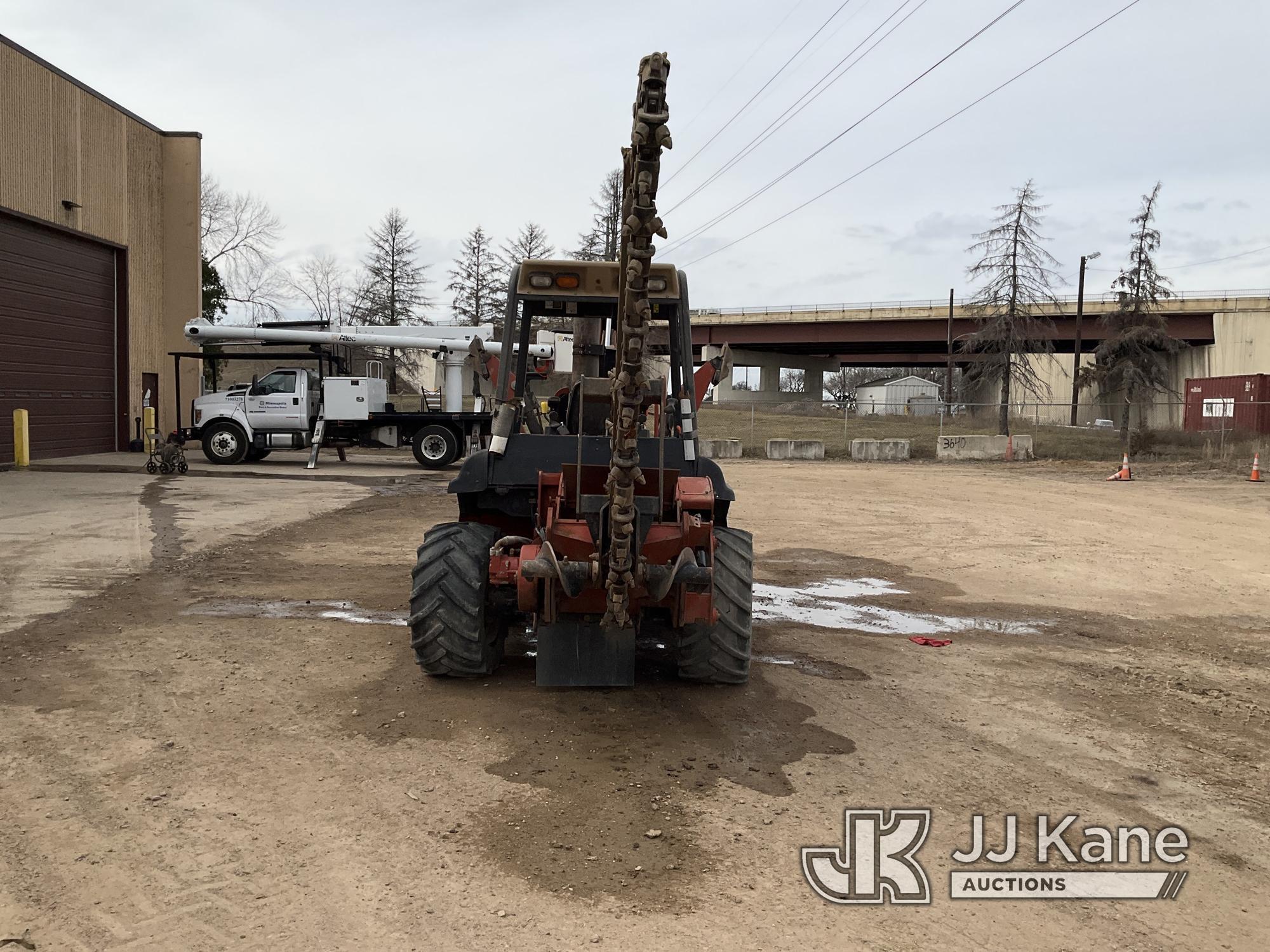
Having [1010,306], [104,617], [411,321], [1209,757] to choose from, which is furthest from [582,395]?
[411,321]

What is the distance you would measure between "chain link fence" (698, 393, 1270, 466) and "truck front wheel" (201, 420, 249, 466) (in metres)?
11.2

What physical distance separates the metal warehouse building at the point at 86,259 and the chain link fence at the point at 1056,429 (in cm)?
1571

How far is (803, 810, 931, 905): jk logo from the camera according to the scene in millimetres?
3762

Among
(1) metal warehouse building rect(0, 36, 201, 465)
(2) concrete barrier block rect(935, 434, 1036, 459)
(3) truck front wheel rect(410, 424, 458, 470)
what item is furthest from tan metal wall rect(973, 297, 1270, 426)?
(1) metal warehouse building rect(0, 36, 201, 465)

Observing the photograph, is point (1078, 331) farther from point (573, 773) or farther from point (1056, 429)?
point (573, 773)

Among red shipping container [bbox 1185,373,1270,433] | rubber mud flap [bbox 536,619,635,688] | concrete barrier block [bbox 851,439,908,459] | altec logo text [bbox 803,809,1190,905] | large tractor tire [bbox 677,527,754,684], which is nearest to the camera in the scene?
altec logo text [bbox 803,809,1190,905]

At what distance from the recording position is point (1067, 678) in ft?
22.5

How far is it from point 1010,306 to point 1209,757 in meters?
38.9

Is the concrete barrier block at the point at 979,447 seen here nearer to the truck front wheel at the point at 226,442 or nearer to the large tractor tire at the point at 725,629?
the truck front wheel at the point at 226,442

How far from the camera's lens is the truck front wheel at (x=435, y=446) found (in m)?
23.8

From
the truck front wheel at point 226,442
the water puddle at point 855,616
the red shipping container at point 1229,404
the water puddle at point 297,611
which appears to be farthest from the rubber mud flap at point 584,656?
the red shipping container at point 1229,404

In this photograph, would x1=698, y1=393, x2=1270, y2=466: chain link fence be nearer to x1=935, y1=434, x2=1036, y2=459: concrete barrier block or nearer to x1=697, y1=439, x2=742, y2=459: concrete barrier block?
x1=935, y1=434, x2=1036, y2=459: concrete barrier block

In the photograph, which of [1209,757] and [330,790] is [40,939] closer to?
[330,790]

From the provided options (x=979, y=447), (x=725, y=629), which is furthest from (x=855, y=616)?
(x=979, y=447)
